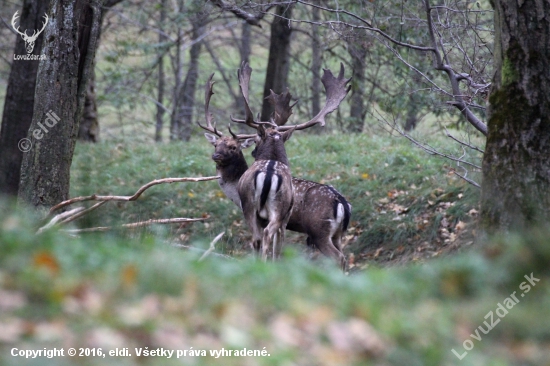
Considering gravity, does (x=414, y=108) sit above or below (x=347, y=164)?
above

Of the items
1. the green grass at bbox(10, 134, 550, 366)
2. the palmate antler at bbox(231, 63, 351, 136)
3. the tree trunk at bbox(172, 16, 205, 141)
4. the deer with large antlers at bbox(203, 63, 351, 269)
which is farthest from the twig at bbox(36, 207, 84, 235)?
the tree trunk at bbox(172, 16, 205, 141)

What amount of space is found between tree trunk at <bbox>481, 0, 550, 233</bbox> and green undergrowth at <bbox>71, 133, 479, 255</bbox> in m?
3.49

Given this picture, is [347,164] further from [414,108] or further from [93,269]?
[93,269]

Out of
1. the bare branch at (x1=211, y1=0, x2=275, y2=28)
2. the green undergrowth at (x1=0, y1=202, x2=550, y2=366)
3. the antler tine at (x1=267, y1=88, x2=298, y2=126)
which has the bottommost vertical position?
the green undergrowth at (x1=0, y1=202, x2=550, y2=366)

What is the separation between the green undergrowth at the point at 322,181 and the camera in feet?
36.1

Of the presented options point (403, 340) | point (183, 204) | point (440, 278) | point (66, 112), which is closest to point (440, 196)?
point (183, 204)

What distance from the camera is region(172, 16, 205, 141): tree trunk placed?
86.5ft

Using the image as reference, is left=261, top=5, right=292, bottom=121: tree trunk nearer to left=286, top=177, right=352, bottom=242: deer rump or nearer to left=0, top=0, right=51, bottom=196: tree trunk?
left=0, top=0, right=51, bottom=196: tree trunk

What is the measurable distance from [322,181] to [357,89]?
22.3ft

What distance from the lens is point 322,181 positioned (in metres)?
13.1

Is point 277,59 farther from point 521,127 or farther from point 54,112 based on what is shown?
point 521,127

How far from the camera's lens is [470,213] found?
1047 centimetres

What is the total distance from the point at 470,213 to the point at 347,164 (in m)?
3.80

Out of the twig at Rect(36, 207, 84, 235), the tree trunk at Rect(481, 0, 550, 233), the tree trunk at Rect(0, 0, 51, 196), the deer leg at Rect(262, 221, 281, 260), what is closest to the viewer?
the tree trunk at Rect(481, 0, 550, 233)
